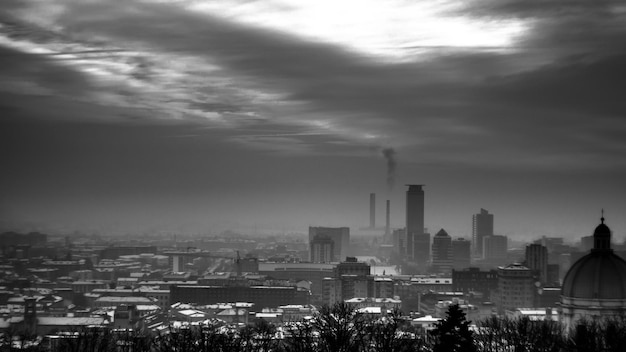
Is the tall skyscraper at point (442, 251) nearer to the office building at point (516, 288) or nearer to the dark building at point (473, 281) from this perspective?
the dark building at point (473, 281)

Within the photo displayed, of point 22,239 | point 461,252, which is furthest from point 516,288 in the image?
point 461,252

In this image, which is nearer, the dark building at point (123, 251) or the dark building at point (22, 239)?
the dark building at point (22, 239)

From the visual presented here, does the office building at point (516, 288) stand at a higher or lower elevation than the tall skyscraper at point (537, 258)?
lower

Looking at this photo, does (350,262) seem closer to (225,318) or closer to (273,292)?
(273,292)

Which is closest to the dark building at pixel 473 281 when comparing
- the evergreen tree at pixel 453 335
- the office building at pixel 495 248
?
the office building at pixel 495 248

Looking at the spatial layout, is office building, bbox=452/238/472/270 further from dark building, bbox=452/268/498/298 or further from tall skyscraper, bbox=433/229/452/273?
dark building, bbox=452/268/498/298

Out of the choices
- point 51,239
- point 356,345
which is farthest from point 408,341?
point 51,239
